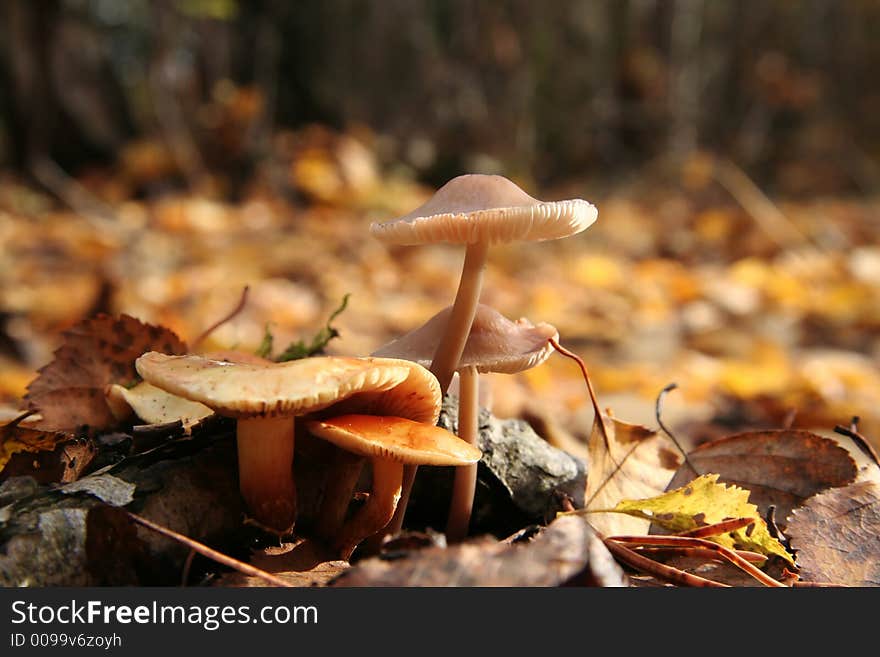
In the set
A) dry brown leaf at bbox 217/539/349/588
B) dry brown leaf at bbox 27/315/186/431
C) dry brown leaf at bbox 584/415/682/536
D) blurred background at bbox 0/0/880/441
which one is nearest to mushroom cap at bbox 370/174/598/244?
dry brown leaf at bbox 584/415/682/536

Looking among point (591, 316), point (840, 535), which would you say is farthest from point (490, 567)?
point (591, 316)

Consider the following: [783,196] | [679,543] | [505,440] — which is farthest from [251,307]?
[783,196]

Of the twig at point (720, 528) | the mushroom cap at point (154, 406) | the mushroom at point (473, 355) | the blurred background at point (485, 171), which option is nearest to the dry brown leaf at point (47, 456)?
the mushroom cap at point (154, 406)

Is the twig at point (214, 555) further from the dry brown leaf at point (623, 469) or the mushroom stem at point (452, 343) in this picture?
the dry brown leaf at point (623, 469)

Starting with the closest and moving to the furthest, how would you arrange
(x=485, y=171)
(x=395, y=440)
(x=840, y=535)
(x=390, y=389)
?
(x=395, y=440) < (x=390, y=389) < (x=840, y=535) < (x=485, y=171)

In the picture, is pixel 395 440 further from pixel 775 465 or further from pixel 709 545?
pixel 775 465

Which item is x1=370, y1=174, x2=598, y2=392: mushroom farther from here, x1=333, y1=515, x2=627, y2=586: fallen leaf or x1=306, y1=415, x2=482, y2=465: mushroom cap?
x1=333, y1=515, x2=627, y2=586: fallen leaf
